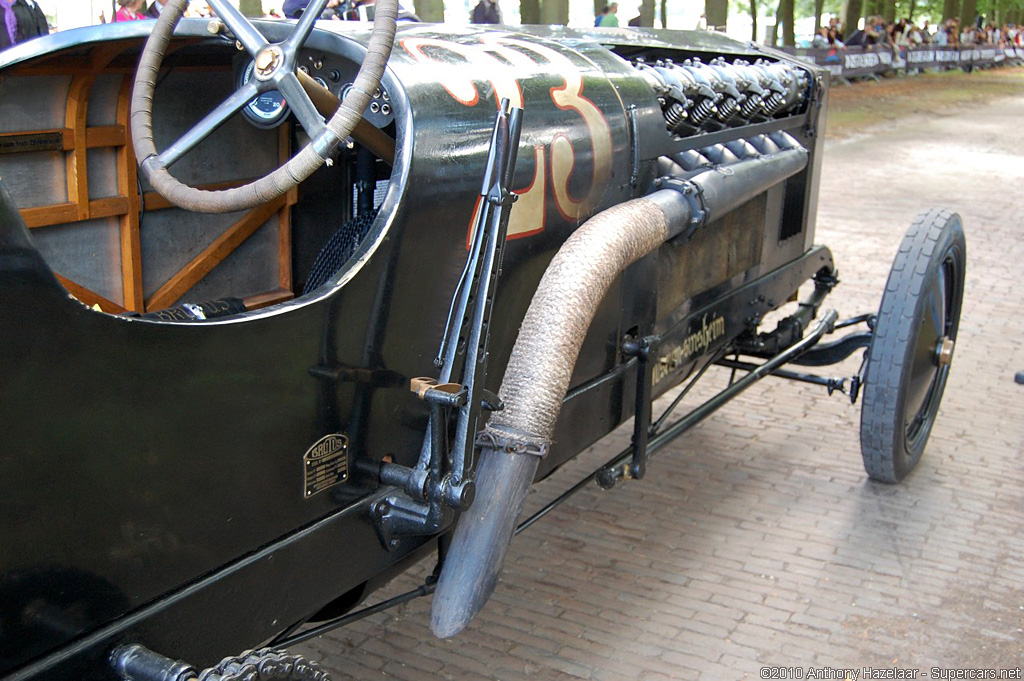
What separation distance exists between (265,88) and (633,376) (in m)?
1.52

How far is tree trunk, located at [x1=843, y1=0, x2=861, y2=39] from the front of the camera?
29.5m

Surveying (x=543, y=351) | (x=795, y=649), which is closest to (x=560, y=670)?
(x=795, y=649)

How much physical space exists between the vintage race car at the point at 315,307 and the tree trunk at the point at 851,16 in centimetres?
2858

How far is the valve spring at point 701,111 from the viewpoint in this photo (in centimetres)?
346

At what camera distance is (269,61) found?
6.35 feet

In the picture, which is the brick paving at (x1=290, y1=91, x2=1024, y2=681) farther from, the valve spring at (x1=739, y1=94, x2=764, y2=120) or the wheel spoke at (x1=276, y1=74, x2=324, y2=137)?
the wheel spoke at (x1=276, y1=74, x2=324, y2=137)

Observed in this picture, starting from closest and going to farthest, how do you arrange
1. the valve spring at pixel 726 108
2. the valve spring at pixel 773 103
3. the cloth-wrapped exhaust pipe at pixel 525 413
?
the cloth-wrapped exhaust pipe at pixel 525 413 < the valve spring at pixel 726 108 < the valve spring at pixel 773 103

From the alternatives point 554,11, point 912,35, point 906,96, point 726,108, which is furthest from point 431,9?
point 912,35

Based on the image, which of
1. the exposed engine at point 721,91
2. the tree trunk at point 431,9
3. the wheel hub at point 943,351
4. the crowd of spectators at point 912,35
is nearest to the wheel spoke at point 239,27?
the exposed engine at point 721,91

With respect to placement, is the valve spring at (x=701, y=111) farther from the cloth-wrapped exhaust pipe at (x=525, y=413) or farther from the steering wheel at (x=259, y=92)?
the steering wheel at (x=259, y=92)

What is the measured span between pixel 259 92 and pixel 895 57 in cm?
3045

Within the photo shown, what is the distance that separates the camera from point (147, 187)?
2.72 meters

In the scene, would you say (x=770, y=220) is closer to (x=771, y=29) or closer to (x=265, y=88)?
(x=265, y=88)

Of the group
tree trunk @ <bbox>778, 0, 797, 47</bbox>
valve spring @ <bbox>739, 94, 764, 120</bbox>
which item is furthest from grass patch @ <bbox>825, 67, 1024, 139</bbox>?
valve spring @ <bbox>739, 94, 764, 120</bbox>
